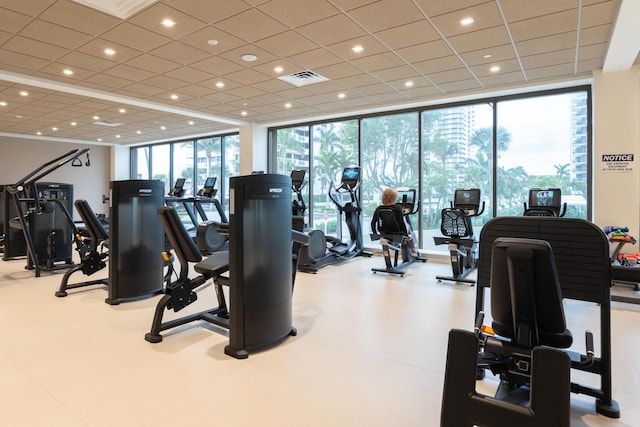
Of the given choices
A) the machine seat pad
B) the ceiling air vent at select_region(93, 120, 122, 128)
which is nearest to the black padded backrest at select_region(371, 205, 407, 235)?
the machine seat pad

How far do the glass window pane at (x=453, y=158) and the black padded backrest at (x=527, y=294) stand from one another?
18.7ft

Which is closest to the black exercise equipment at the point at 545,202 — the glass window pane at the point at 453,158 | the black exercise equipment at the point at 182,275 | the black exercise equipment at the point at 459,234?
the black exercise equipment at the point at 459,234

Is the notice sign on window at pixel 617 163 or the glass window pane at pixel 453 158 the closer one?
the notice sign on window at pixel 617 163

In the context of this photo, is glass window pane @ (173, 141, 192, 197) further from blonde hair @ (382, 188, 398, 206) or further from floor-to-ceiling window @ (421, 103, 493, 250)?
blonde hair @ (382, 188, 398, 206)

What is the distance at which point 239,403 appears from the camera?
91.4 inches

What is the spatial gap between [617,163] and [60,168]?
15120mm

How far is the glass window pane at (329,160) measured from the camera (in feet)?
30.3

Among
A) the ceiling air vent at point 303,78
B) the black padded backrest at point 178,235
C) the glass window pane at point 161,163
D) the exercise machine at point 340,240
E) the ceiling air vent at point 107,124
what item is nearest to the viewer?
the black padded backrest at point 178,235

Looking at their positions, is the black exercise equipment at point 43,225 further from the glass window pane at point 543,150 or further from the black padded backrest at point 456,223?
the glass window pane at point 543,150

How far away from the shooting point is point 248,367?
9.20ft

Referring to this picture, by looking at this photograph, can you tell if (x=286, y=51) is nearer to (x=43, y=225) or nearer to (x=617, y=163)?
(x=43, y=225)

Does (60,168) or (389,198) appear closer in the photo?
(389,198)

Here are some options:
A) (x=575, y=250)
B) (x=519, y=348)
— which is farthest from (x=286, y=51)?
(x=519, y=348)

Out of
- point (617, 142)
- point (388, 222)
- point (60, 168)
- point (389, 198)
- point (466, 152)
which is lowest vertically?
point (388, 222)
